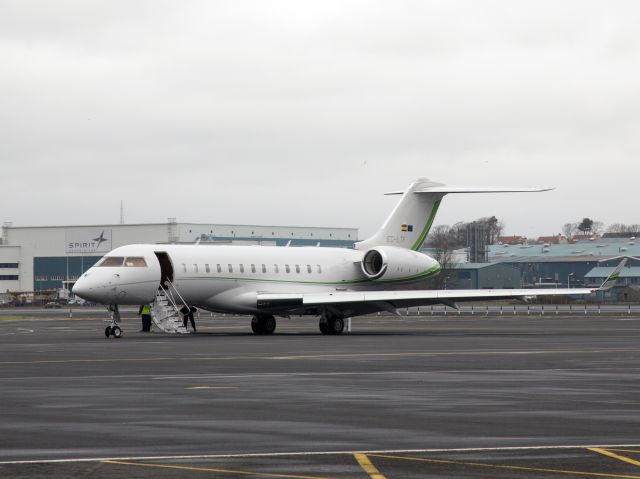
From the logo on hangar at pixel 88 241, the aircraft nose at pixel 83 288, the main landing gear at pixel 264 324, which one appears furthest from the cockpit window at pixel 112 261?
the logo on hangar at pixel 88 241

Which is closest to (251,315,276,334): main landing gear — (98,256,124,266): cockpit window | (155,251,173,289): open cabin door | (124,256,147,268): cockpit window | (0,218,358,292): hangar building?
(155,251,173,289): open cabin door

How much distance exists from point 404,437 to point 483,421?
204 centimetres

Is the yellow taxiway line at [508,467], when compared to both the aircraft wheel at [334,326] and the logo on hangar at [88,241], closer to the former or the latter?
the aircraft wheel at [334,326]

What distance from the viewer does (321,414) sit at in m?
17.3

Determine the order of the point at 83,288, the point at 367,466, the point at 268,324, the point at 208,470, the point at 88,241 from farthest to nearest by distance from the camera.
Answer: the point at 88,241
the point at 268,324
the point at 83,288
the point at 367,466
the point at 208,470

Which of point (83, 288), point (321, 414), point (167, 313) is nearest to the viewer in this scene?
point (321, 414)

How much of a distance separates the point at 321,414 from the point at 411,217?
131 ft

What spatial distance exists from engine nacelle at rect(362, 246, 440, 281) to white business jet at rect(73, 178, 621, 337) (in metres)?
0.04

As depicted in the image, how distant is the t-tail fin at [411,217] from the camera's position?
186 ft

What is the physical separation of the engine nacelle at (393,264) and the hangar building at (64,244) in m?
81.8

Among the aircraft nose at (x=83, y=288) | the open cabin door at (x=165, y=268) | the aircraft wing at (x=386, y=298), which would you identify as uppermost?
the open cabin door at (x=165, y=268)

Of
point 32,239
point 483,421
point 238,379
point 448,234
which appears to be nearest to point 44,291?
point 32,239

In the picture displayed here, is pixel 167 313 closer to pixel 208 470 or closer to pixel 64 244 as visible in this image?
pixel 208 470

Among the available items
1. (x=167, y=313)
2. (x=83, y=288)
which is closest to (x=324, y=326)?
(x=167, y=313)
